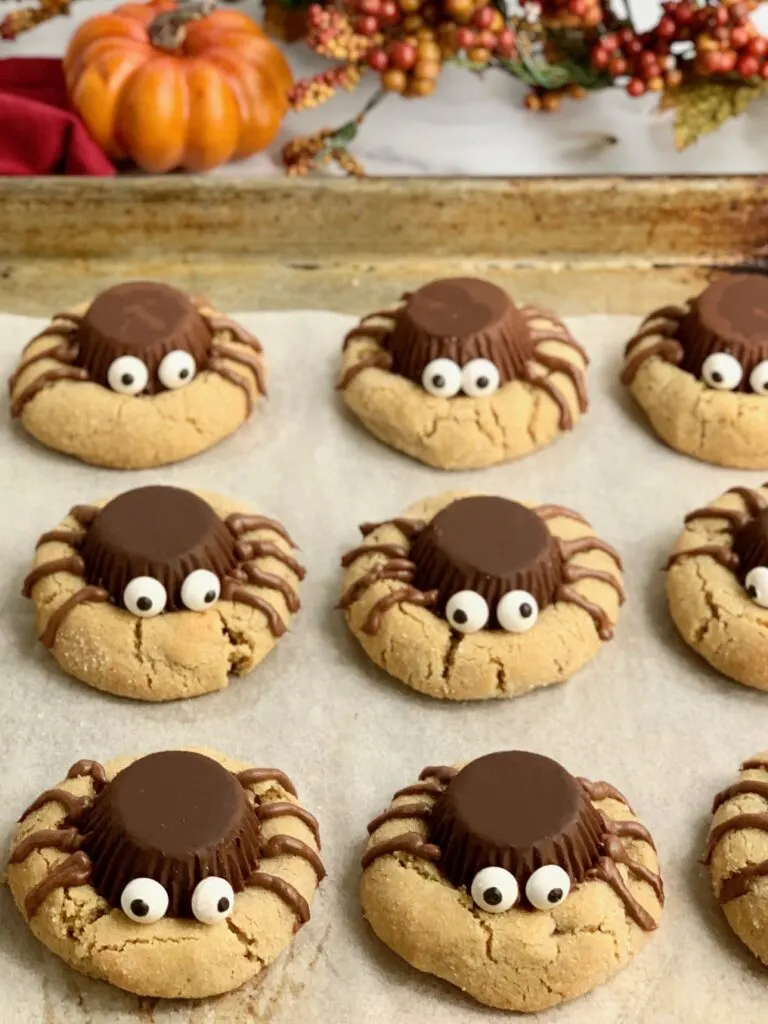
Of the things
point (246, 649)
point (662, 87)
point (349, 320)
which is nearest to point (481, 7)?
point (662, 87)

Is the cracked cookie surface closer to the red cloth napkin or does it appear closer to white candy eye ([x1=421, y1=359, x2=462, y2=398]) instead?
white candy eye ([x1=421, y1=359, x2=462, y2=398])

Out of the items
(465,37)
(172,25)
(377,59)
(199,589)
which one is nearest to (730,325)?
(465,37)

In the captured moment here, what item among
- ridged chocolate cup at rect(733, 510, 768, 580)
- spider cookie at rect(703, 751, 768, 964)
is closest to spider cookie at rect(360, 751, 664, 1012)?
spider cookie at rect(703, 751, 768, 964)

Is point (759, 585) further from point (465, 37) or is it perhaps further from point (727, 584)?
point (465, 37)

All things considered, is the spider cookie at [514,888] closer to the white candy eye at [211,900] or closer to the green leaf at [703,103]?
the white candy eye at [211,900]

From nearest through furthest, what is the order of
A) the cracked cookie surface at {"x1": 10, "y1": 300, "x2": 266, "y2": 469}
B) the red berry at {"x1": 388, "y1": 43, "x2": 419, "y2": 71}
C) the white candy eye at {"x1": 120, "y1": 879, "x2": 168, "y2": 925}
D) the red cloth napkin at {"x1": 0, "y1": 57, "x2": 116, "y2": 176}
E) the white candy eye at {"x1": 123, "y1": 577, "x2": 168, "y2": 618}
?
1. the white candy eye at {"x1": 120, "y1": 879, "x2": 168, "y2": 925}
2. the white candy eye at {"x1": 123, "y1": 577, "x2": 168, "y2": 618}
3. the cracked cookie surface at {"x1": 10, "y1": 300, "x2": 266, "y2": 469}
4. the red cloth napkin at {"x1": 0, "y1": 57, "x2": 116, "y2": 176}
5. the red berry at {"x1": 388, "y1": 43, "x2": 419, "y2": 71}

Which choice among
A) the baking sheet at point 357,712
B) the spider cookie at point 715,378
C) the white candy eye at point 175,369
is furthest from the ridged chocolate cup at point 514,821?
the white candy eye at point 175,369

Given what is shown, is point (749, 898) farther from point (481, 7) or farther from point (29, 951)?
point (481, 7)
